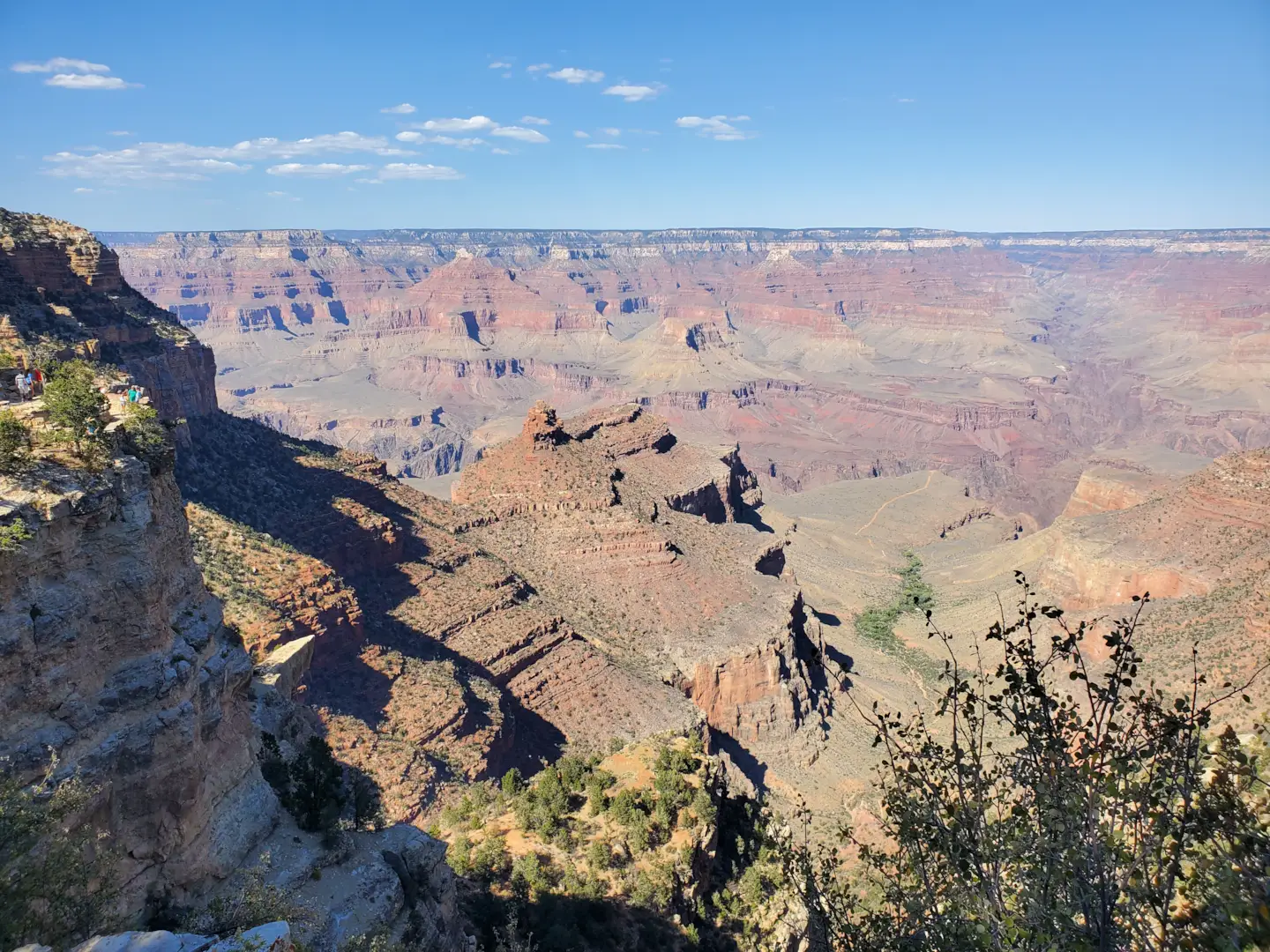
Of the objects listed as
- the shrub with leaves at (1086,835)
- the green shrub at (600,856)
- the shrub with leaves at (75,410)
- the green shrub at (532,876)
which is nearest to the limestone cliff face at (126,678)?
the shrub with leaves at (75,410)

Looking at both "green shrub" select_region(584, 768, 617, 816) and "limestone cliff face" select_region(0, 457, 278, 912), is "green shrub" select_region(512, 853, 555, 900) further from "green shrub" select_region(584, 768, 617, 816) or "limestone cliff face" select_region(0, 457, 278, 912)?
"limestone cliff face" select_region(0, 457, 278, 912)

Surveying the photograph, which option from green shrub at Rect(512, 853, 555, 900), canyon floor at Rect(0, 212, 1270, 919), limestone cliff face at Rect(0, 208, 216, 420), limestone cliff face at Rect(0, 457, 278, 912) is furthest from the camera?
limestone cliff face at Rect(0, 208, 216, 420)

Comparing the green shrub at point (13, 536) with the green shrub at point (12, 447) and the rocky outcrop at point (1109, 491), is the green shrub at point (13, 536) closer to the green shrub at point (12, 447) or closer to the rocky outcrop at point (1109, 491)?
the green shrub at point (12, 447)

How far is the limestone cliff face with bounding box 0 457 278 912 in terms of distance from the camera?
1180 centimetres

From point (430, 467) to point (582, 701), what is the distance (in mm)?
134643

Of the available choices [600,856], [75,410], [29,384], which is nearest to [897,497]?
[600,856]

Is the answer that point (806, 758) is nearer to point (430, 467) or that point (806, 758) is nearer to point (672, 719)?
point (672, 719)

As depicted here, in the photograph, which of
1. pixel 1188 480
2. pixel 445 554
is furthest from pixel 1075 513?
pixel 445 554

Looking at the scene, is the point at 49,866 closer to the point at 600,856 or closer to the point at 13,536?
the point at 13,536

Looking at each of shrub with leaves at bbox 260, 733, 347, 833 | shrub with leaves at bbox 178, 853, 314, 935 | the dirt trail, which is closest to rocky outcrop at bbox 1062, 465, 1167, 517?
the dirt trail

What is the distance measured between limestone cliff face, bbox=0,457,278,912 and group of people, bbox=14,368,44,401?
4.17 m

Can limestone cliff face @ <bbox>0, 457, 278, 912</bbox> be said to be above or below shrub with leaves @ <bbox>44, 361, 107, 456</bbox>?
below

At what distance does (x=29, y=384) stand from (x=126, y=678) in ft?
25.8

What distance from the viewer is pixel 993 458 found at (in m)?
166
